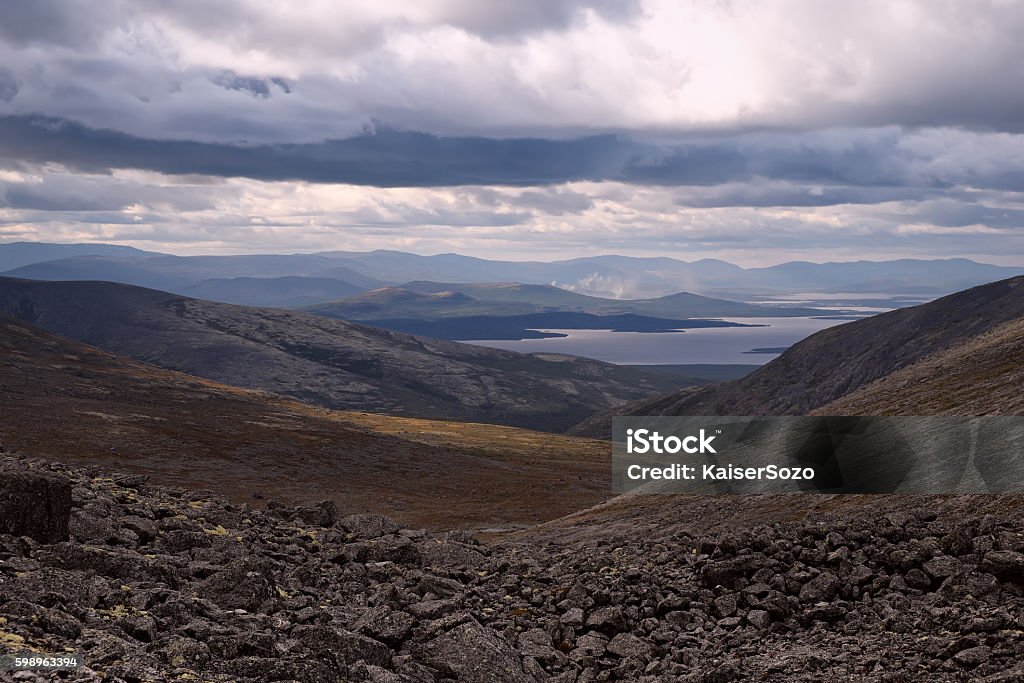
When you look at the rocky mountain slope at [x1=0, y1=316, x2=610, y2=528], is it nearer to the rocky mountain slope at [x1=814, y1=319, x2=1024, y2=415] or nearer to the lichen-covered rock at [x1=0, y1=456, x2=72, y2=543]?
the rocky mountain slope at [x1=814, y1=319, x2=1024, y2=415]

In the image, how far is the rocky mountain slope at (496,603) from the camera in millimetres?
15133

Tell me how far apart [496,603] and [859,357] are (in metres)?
171

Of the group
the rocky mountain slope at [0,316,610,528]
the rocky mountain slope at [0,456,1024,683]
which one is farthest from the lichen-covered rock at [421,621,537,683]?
the rocky mountain slope at [0,316,610,528]

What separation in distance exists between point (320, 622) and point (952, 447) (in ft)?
86.3

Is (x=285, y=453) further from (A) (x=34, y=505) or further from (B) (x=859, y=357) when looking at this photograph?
(B) (x=859, y=357)

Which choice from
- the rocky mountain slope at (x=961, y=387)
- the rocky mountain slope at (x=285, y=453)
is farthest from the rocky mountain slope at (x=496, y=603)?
the rocky mountain slope at (x=285, y=453)

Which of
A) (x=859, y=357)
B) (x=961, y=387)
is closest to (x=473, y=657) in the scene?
(x=961, y=387)

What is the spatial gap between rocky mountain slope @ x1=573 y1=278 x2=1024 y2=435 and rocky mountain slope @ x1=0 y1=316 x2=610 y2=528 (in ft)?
162

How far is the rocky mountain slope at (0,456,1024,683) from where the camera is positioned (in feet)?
49.6

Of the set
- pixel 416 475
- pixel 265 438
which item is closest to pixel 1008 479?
pixel 416 475

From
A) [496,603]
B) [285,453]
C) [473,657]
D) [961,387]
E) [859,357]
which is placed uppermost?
[961,387]

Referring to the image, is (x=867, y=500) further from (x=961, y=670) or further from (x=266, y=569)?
(x=266, y=569)

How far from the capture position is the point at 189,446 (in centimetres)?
8312

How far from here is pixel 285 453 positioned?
88.9 m
